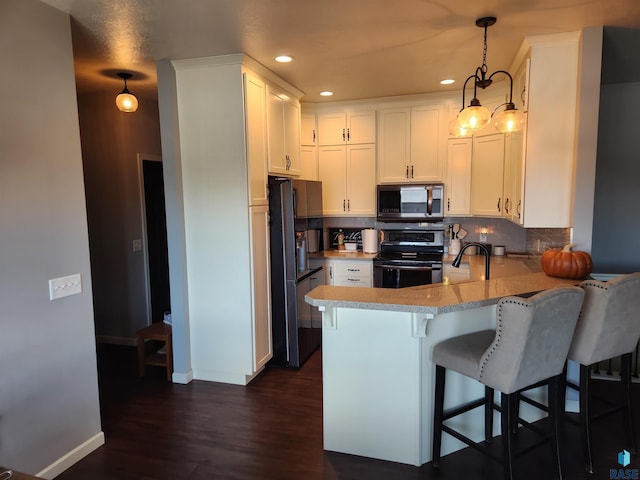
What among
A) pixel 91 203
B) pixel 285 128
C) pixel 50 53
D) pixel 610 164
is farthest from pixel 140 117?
pixel 610 164

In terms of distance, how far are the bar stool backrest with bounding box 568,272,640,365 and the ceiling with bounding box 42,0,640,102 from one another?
5.20 ft

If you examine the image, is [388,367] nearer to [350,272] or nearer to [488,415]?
[488,415]

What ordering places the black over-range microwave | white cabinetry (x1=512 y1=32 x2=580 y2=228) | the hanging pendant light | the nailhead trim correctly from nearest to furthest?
the nailhead trim → white cabinetry (x1=512 y1=32 x2=580 y2=228) → the hanging pendant light → the black over-range microwave

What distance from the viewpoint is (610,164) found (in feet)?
14.0

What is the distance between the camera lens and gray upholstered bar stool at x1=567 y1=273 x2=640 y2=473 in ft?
7.11

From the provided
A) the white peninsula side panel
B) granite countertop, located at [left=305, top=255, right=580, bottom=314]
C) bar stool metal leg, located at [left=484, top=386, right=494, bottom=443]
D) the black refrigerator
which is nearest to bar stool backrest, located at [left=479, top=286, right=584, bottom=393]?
granite countertop, located at [left=305, top=255, right=580, bottom=314]

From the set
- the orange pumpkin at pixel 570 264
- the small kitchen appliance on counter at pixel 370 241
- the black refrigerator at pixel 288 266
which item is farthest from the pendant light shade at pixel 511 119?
the small kitchen appliance on counter at pixel 370 241

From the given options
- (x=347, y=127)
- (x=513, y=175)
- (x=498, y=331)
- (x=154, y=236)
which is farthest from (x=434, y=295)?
(x=154, y=236)

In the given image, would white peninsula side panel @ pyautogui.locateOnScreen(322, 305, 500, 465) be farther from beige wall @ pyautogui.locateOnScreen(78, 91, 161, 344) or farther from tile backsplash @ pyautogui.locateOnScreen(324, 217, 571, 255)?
beige wall @ pyautogui.locateOnScreen(78, 91, 161, 344)

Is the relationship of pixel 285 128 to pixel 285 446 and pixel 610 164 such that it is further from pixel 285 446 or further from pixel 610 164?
pixel 610 164

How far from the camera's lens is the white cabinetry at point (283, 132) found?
3.61 m

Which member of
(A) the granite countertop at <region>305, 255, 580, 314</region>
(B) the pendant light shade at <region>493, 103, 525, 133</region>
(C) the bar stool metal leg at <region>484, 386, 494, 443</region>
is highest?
(B) the pendant light shade at <region>493, 103, 525, 133</region>

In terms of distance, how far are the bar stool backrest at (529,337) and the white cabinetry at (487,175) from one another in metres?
2.25

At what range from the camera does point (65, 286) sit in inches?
92.6
